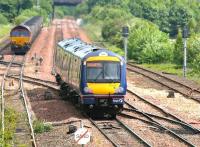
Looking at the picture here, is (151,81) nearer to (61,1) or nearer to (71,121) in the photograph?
(71,121)

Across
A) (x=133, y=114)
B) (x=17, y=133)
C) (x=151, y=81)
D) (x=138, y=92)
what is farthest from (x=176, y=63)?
(x=17, y=133)

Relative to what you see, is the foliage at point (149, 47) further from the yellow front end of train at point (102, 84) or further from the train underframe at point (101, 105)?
the yellow front end of train at point (102, 84)

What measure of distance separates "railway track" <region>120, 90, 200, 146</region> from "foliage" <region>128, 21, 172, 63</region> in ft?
72.8

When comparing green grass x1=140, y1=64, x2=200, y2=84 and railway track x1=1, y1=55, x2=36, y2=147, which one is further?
green grass x1=140, y1=64, x2=200, y2=84

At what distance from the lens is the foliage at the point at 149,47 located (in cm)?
4831

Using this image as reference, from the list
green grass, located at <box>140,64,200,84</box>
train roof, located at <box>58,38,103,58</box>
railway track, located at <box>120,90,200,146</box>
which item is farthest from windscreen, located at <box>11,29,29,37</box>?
railway track, located at <box>120,90,200,146</box>

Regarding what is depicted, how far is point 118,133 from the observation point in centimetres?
1973

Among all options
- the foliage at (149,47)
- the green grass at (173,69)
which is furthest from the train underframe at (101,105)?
the foliage at (149,47)

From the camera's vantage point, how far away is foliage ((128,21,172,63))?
159 feet

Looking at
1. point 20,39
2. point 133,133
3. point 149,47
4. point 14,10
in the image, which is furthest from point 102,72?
point 14,10

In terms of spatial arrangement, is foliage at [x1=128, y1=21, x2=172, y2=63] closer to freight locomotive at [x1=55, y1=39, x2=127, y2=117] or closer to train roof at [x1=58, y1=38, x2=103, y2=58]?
train roof at [x1=58, y1=38, x2=103, y2=58]

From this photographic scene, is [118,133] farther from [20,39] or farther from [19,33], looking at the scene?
[19,33]

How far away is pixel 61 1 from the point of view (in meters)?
158

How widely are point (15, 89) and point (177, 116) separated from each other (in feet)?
36.4
